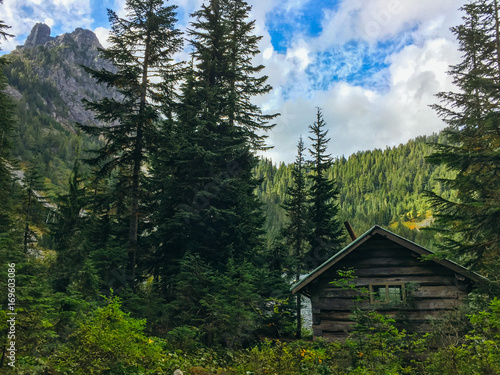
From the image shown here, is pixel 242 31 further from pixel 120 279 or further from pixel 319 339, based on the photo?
pixel 319 339

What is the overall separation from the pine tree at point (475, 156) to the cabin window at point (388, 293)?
2.54 meters

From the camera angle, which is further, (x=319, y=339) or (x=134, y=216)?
(x=134, y=216)

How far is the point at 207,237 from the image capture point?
1742 centimetres

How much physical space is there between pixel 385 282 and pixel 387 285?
148mm

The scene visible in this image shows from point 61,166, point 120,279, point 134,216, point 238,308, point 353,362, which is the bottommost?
point 353,362

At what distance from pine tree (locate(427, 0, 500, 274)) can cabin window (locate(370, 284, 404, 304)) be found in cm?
254

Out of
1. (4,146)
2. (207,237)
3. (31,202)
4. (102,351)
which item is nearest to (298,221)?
(207,237)

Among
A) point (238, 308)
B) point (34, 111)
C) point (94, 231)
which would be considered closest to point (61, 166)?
point (34, 111)

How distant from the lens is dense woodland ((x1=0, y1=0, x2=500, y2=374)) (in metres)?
7.09

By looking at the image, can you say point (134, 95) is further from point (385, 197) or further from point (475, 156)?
point (385, 197)

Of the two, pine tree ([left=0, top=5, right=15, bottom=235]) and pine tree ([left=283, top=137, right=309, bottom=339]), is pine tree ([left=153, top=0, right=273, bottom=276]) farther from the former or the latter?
pine tree ([left=0, top=5, right=15, bottom=235])

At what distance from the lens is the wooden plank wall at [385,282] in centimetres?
1225

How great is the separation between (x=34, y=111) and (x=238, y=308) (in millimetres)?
182132

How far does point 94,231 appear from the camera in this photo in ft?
63.7
